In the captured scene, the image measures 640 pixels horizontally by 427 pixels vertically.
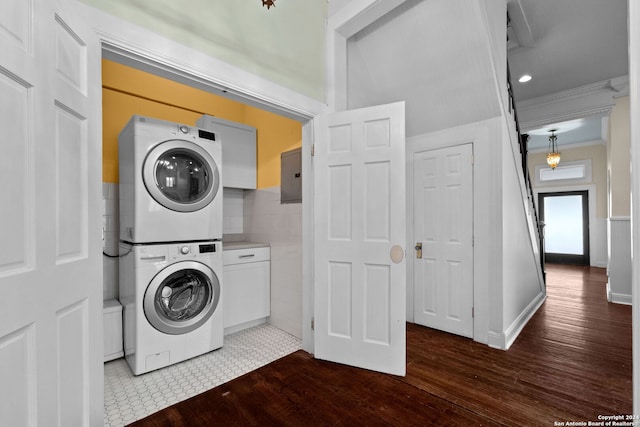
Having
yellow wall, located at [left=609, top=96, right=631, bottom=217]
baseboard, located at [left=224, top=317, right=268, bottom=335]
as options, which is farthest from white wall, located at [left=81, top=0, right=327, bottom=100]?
yellow wall, located at [left=609, top=96, right=631, bottom=217]

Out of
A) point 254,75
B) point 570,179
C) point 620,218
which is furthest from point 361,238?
point 570,179

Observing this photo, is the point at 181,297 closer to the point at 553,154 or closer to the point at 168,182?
the point at 168,182

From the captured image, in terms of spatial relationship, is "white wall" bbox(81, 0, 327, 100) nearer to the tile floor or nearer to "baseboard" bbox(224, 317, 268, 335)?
the tile floor

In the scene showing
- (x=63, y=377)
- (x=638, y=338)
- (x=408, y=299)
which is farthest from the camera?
(x=408, y=299)

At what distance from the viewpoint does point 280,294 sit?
2971 millimetres

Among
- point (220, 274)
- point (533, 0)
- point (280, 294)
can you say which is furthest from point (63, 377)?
point (533, 0)

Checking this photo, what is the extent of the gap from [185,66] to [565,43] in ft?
12.9

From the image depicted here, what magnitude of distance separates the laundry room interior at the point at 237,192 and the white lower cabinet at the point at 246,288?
0.06 feet

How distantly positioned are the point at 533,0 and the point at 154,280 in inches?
157

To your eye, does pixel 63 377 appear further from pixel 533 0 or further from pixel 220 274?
pixel 533 0

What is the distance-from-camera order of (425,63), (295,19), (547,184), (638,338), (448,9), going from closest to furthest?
(638,338)
(448,9)
(295,19)
(425,63)
(547,184)

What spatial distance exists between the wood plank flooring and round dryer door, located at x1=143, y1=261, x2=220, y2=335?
601 mm

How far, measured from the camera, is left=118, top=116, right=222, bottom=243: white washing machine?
2.10 m

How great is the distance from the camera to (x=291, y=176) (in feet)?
9.23
